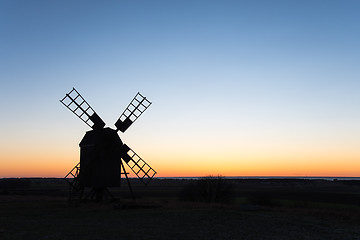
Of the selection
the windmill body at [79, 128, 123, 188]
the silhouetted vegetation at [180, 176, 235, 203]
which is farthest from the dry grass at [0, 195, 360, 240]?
the silhouetted vegetation at [180, 176, 235, 203]

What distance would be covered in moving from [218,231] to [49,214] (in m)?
12.3

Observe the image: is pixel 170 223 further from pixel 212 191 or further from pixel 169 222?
pixel 212 191

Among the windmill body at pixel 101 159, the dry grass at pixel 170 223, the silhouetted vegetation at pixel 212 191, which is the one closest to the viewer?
the dry grass at pixel 170 223

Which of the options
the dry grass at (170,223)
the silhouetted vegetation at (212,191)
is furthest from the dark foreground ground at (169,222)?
the silhouetted vegetation at (212,191)

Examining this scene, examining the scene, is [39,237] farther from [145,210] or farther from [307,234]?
[307,234]

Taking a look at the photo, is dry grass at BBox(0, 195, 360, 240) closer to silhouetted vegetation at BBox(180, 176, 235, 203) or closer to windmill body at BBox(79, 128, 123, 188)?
windmill body at BBox(79, 128, 123, 188)

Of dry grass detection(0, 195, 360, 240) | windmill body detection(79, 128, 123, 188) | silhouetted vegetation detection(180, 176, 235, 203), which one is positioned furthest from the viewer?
silhouetted vegetation detection(180, 176, 235, 203)

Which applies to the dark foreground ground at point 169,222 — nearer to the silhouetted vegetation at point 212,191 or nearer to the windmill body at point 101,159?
the windmill body at point 101,159

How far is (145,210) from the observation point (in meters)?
25.6

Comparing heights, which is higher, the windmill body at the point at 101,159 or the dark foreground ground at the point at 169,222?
the windmill body at the point at 101,159

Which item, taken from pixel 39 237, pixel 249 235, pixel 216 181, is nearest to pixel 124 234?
pixel 39 237

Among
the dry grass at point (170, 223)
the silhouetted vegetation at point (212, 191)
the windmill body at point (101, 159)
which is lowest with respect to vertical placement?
the dry grass at point (170, 223)

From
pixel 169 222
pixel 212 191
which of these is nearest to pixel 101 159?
pixel 169 222

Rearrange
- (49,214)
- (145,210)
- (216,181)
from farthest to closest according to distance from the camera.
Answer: (216,181) → (145,210) → (49,214)
